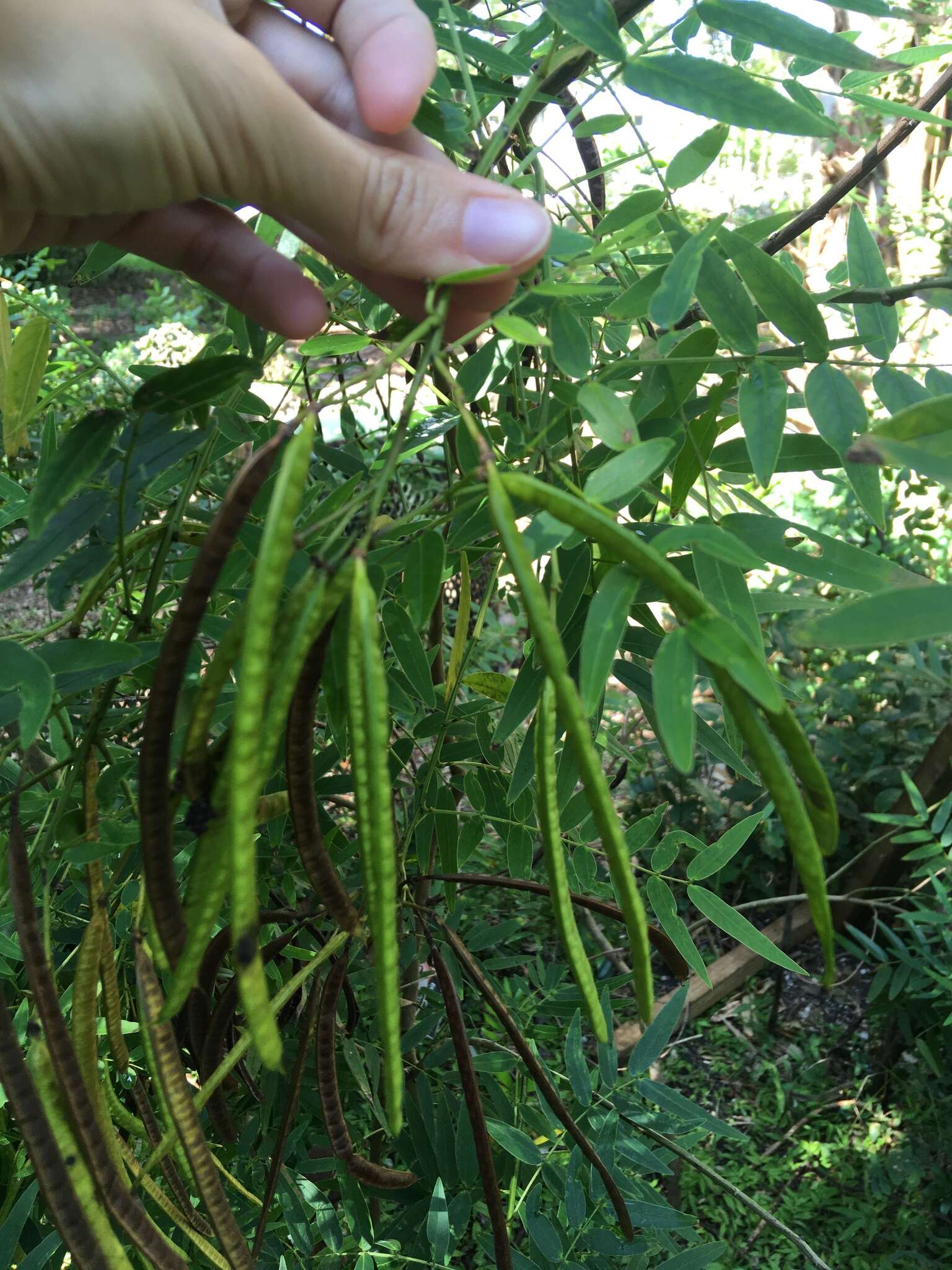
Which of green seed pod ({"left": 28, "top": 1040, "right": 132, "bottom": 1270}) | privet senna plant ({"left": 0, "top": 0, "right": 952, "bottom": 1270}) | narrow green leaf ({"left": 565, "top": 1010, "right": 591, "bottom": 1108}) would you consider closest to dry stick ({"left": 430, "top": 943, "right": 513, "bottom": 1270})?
privet senna plant ({"left": 0, "top": 0, "right": 952, "bottom": 1270})

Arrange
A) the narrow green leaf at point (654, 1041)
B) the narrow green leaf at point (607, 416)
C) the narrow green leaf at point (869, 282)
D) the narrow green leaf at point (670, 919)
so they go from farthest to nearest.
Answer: the narrow green leaf at point (654, 1041)
the narrow green leaf at point (670, 919)
the narrow green leaf at point (869, 282)
the narrow green leaf at point (607, 416)

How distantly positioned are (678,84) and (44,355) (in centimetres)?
38

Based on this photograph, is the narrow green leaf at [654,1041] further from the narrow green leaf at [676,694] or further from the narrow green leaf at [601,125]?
the narrow green leaf at [601,125]

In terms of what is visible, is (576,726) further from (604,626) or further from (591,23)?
(591,23)

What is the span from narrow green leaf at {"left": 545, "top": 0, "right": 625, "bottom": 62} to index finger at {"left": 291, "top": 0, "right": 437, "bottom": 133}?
0.21ft

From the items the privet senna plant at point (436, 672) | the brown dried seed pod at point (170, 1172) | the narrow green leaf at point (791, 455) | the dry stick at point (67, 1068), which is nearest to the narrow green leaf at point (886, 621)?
the privet senna plant at point (436, 672)

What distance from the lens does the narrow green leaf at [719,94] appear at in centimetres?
36

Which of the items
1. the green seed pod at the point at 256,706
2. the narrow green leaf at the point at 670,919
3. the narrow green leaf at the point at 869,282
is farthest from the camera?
the narrow green leaf at the point at 670,919

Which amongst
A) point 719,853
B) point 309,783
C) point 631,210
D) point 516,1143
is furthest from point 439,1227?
point 631,210

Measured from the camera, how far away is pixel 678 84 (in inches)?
15.1

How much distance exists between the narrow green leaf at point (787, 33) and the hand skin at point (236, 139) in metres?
0.12

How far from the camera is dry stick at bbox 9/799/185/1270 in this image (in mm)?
376

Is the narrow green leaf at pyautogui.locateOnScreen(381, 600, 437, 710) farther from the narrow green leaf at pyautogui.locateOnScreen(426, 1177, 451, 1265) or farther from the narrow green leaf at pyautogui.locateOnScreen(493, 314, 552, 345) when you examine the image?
the narrow green leaf at pyautogui.locateOnScreen(426, 1177, 451, 1265)

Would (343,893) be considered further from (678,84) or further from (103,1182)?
(678,84)
